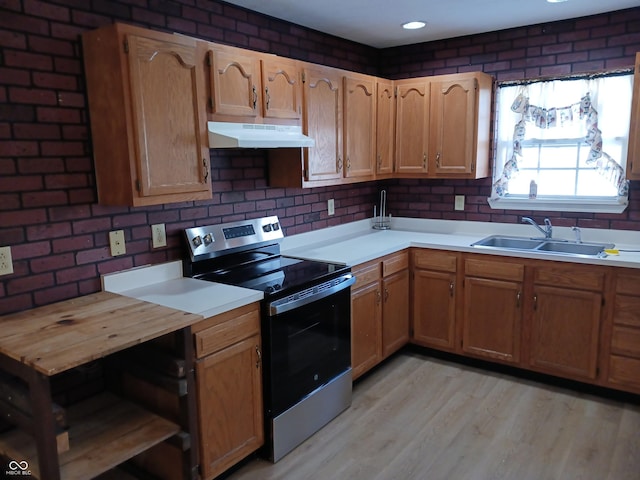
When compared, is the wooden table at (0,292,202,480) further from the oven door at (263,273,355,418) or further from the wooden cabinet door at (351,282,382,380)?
the wooden cabinet door at (351,282,382,380)

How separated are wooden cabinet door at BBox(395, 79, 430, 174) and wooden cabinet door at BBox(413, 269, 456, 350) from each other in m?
0.85

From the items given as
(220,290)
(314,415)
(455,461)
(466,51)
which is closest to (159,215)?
(220,290)

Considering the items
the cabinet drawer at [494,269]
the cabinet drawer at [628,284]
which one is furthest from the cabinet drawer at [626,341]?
the cabinet drawer at [494,269]

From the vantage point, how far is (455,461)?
2.49 meters

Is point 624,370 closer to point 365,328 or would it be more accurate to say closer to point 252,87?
point 365,328

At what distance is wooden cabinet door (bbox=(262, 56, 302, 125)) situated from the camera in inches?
106

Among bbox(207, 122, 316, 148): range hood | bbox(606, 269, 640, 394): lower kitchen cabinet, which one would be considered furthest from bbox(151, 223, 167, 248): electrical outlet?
bbox(606, 269, 640, 394): lower kitchen cabinet

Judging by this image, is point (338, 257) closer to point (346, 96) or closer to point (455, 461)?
point (346, 96)

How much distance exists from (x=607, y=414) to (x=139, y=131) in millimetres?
3028

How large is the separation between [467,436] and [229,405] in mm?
1359

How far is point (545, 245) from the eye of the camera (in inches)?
138

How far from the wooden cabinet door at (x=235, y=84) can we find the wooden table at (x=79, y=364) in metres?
1.05

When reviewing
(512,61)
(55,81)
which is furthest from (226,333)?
(512,61)

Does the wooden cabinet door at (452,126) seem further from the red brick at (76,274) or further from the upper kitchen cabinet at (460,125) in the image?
the red brick at (76,274)
